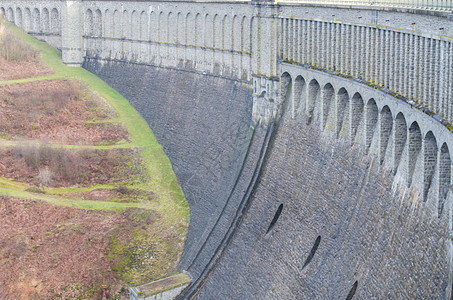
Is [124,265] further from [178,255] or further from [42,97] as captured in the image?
[42,97]

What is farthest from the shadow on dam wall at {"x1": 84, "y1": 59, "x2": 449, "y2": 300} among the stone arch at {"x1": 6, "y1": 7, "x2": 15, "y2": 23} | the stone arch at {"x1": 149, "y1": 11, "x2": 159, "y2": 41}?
the stone arch at {"x1": 6, "y1": 7, "x2": 15, "y2": 23}

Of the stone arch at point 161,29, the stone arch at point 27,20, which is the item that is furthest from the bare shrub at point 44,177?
the stone arch at point 27,20

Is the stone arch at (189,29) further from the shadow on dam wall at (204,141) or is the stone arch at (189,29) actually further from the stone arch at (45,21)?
the stone arch at (45,21)

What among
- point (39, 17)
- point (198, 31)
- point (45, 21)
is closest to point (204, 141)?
point (198, 31)

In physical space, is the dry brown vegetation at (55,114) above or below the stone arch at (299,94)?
below

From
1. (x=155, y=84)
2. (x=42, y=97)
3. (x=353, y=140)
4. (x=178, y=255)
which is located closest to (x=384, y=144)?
(x=353, y=140)

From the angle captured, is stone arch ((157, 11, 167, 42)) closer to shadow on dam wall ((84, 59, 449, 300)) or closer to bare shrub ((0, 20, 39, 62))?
shadow on dam wall ((84, 59, 449, 300))

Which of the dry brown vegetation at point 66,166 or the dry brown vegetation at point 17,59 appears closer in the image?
the dry brown vegetation at point 66,166
